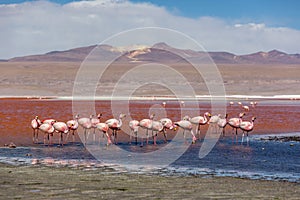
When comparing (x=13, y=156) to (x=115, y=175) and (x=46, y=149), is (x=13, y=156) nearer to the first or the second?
(x=46, y=149)

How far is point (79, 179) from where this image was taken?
38.7 ft

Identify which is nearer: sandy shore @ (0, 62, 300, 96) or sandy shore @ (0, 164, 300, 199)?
sandy shore @ (0, 164, 300, 199)

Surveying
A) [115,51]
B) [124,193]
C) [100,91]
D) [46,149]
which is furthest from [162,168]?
[115,51]

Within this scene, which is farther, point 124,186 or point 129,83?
point 129,83

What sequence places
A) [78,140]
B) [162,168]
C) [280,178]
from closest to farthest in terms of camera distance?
1. [280,178]
2. [162,168]
3. [78,140]

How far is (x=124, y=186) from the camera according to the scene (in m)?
11.0

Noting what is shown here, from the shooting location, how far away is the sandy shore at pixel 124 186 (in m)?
10.0

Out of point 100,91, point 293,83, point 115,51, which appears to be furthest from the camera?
point 115,51

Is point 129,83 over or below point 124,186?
over

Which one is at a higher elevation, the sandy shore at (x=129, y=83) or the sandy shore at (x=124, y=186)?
the sandy shore at (x=129, y=83)

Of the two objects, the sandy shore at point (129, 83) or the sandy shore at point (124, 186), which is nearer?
the sandy shore at point (124, 186)

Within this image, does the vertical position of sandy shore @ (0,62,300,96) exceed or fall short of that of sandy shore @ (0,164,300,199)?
it exceeds it

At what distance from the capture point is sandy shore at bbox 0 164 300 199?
32.8 ft

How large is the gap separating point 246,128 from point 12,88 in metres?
55.5
